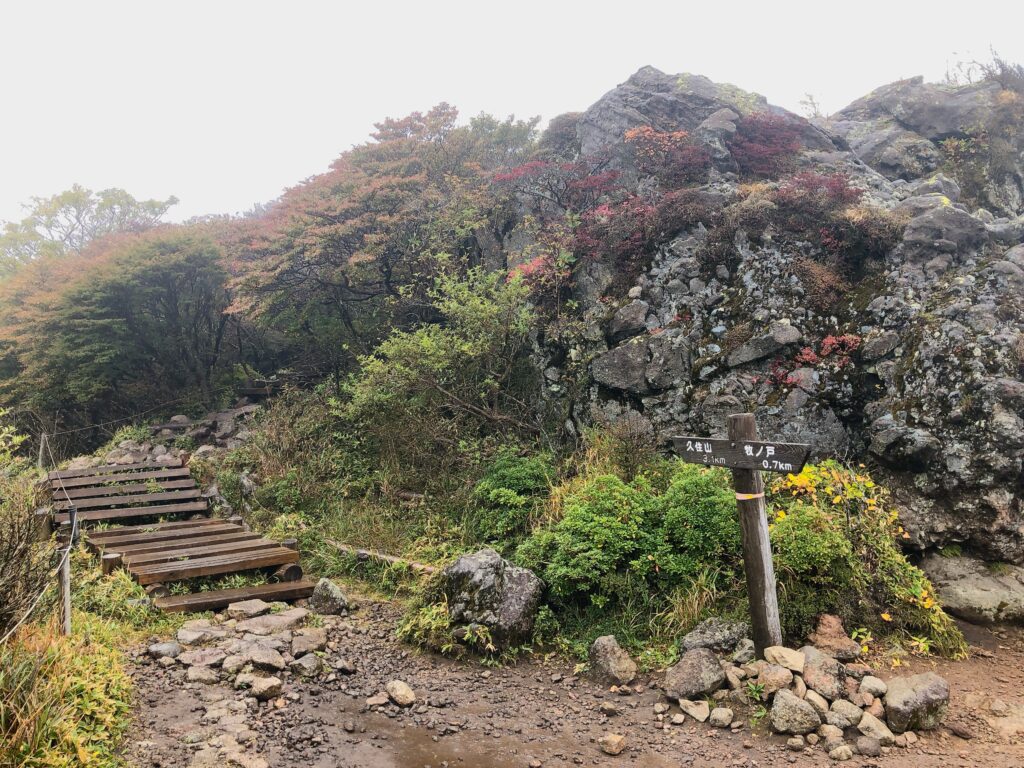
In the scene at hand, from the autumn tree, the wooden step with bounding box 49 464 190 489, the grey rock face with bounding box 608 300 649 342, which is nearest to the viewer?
the grey rock face with bounding box 608 300 649 342

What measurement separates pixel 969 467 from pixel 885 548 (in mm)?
1665

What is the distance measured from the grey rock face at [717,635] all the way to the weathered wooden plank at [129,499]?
8.77m

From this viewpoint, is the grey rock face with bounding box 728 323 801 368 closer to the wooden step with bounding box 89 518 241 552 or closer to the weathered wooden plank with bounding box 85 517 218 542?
the wooden step with bounding box 89 518 241 552

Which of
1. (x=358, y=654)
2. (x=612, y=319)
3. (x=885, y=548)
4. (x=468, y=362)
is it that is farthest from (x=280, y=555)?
(x=885, y=548)

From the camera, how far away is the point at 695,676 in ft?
14.2

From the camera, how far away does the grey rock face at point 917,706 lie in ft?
12.4

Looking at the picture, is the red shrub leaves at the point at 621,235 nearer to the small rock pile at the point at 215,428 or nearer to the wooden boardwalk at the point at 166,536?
the wooden boardwalk at the point at 166,536

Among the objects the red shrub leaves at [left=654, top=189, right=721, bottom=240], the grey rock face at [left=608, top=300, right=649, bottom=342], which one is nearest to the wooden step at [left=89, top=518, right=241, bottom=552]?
the grey rock face at [left=608, top=300, right=649, bottom=342]

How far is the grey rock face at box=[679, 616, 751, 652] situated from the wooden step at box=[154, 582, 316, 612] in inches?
164

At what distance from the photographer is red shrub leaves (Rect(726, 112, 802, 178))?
10.8 m


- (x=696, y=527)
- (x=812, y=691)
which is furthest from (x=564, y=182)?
(x=812, y=691)

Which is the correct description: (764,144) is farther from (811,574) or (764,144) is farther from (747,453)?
(811,574)

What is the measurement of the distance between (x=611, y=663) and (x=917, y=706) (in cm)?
208

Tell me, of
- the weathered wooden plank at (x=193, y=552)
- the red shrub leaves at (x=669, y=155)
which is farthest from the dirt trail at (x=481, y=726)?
the red shrub leaves at (x=669, y=155)
